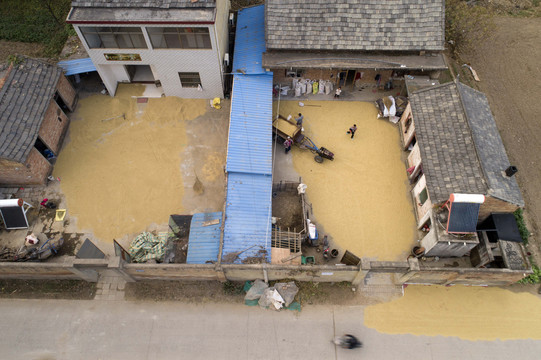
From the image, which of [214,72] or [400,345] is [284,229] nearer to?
[400,345]

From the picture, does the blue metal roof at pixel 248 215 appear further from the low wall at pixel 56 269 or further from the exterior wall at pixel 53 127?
A: the exterior wall at pixel 53 127

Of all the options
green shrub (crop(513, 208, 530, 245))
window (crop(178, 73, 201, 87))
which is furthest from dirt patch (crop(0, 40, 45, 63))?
green shrub (crop(513, 208, 530, 245))

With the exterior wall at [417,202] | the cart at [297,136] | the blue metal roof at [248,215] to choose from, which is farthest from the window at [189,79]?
the exterior wall at [417,202]

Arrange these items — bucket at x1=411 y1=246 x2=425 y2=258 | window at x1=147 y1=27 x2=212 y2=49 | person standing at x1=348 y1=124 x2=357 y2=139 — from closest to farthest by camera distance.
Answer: bucket at x1=411 y1=246 x2=425 y2=258 → window at x1=147 y1=27 x2=212 y2=49 → person standing at x1=348 y1=124 x2=357 y2=139

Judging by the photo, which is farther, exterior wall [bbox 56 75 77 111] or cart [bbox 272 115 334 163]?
exterior wall [bbox 56 75 77 111]

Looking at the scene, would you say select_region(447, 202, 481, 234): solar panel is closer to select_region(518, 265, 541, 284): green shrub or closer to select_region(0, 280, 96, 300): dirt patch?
select_region(518, 265, 541, 284): green shrub

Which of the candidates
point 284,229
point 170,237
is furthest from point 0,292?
point 284,229
